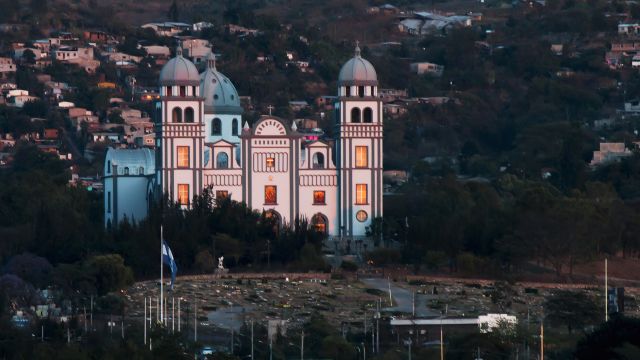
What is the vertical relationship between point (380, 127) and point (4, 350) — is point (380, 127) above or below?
above

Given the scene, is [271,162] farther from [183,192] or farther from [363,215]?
[363,215]

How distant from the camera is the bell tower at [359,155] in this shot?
134625mm

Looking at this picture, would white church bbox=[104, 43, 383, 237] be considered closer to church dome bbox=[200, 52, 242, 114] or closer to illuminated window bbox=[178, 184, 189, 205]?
illuminated window bbox=[178, 184, 189, 205]

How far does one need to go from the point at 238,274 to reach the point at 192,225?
13.2 ft

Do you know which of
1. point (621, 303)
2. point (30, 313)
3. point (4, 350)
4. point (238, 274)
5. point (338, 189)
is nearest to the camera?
point (4, 350)

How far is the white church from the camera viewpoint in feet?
437

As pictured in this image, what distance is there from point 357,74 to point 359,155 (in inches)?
141

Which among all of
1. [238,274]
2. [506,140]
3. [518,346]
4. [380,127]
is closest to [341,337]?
[518,346]

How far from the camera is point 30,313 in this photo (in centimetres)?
11325

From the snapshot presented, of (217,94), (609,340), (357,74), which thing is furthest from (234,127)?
(609,340)

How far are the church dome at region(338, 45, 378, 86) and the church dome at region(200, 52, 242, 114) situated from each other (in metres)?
5.97

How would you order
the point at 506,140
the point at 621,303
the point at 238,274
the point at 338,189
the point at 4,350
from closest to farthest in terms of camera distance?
the point at 4,350
the point at 621,303
the point at 238,274
the point at 338,189
the point at 506,140

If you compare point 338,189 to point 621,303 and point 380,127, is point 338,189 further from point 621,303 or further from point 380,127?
point 621,303

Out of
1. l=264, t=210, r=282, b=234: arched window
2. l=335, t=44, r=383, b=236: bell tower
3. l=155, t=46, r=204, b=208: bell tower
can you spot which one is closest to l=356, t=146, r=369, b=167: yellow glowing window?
l=335, t=44, r=383, b=236: bell tower
